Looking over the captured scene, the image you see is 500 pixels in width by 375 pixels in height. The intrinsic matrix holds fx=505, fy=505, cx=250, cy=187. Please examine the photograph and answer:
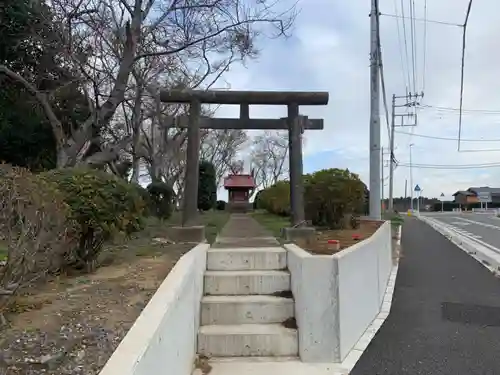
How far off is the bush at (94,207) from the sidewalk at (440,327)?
313 centimetres

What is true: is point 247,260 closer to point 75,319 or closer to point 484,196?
point 75,319

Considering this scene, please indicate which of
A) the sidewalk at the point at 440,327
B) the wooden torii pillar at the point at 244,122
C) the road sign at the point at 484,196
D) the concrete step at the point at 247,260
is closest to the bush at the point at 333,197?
the wooden torii pillar at the point at 244,122

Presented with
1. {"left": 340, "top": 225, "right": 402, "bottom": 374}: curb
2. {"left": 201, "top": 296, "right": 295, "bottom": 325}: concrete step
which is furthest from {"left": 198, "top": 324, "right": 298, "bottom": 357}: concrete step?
{"left": 340, "top": 225, "right": 402, "bottom": 374}: curb

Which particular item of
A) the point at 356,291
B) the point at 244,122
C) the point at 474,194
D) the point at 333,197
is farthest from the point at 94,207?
the point at 474,194

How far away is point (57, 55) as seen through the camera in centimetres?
1506

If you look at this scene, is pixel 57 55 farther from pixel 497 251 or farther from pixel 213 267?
pixel 497 251

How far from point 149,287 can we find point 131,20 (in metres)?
9.81

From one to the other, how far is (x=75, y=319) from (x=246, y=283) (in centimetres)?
235

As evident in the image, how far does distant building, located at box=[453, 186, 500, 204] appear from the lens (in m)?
81.9

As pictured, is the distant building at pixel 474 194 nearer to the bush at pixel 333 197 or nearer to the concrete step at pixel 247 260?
the bush at pixel 333 197

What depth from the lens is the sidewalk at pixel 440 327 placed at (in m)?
4.79

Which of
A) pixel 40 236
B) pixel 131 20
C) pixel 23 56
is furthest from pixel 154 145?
pixel 40 236

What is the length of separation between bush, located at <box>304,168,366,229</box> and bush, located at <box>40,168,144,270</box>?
233 inches

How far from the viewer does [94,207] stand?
5672 mm
